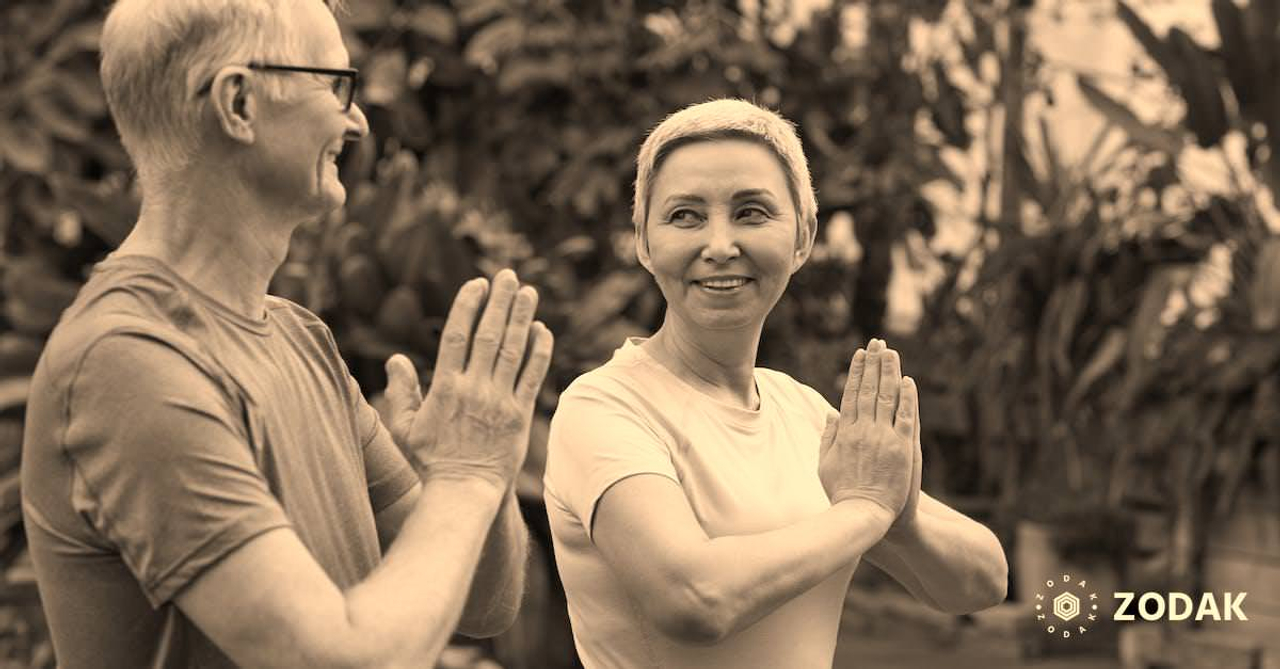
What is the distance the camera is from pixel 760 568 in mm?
1807

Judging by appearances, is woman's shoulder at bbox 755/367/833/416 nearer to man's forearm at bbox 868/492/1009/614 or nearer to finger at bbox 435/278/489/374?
man's forearm at bbox 868/492/1009/614

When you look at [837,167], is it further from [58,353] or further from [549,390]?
[58,353]

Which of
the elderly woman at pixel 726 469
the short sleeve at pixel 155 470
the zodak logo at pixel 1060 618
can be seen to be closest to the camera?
the short sleeve at pixel 155 470

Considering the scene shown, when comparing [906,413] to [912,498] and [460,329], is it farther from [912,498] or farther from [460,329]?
[460,329]

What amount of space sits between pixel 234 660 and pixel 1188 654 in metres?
4.54

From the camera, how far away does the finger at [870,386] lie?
75.5 inches

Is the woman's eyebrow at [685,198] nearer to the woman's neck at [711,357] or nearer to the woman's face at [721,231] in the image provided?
the woman's face at [721,231]

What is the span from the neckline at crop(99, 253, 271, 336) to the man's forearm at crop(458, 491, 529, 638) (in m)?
0.29

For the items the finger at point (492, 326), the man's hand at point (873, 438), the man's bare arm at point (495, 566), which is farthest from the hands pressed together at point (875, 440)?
the finger at point (492, 326)

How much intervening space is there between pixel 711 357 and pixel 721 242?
16 cm

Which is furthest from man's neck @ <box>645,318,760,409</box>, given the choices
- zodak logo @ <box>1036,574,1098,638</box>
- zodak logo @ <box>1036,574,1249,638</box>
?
zodak logo @ <box>1036,574,1098,638</box>

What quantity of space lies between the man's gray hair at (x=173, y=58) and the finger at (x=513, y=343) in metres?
0.27

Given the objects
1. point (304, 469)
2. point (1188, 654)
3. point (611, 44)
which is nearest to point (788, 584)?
point (304, 469)

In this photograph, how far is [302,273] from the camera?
185 inches
